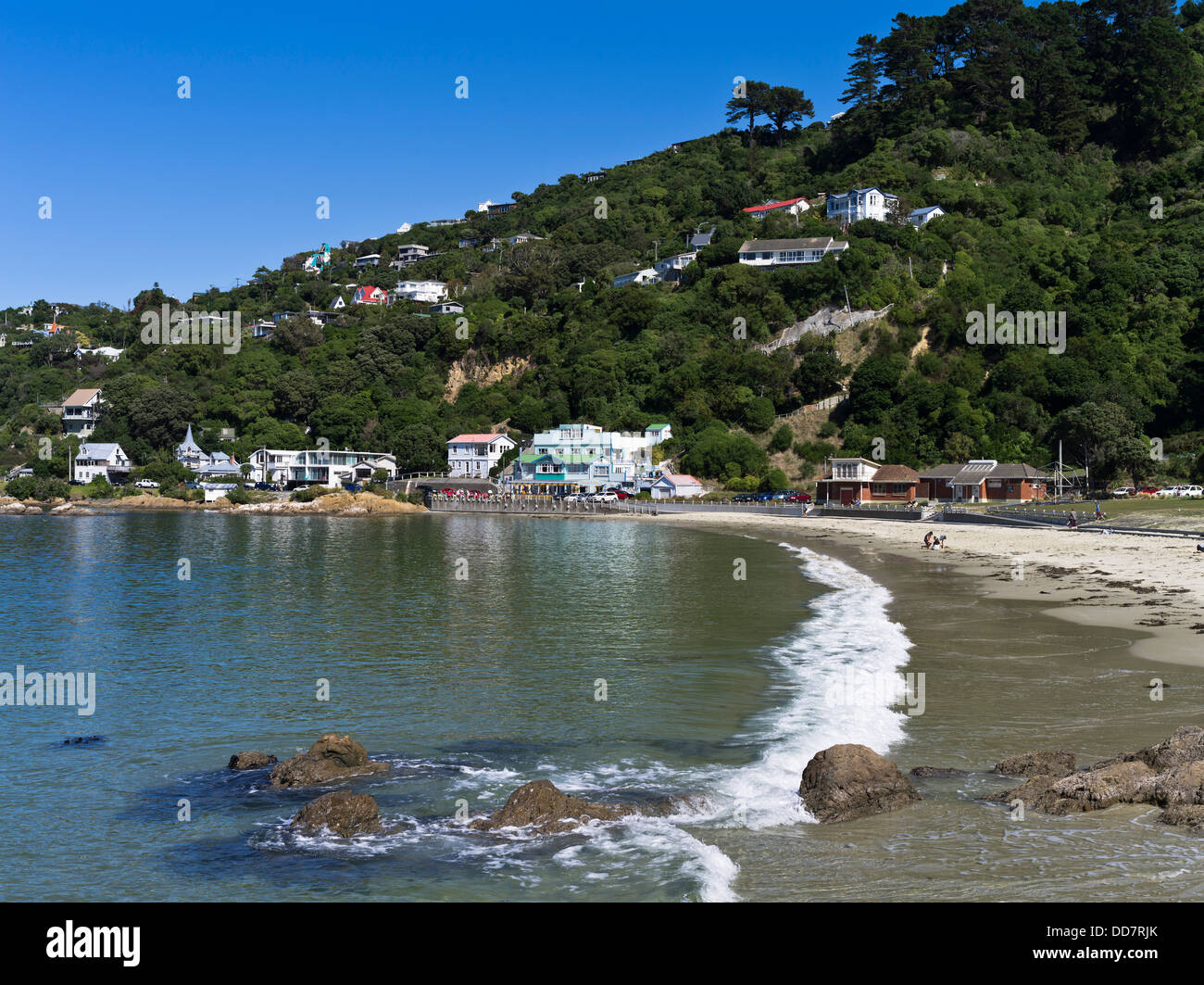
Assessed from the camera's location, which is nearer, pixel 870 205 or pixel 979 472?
pixel 979 472

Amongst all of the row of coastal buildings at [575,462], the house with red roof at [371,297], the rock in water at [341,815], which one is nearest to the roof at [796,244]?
the row of coastal buildings at [575,462]

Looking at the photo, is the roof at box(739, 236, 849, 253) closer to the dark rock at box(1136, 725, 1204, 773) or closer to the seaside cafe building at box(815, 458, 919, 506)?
the seaside cafe building at box(815, 458, 919, 506)

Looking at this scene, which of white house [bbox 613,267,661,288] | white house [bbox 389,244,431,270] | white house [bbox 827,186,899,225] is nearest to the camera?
white house [bbox 827,186,899,225]

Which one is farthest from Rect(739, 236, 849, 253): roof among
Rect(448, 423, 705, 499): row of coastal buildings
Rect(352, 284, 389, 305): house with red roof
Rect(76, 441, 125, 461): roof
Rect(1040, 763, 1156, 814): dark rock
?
Rect(1040, 763, 1156, 814): dark rock

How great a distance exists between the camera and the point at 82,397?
380ft

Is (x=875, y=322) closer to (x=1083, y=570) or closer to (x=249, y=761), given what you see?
(x=1083, y=570)

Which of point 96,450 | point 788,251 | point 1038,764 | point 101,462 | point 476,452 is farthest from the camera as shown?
point 101,462

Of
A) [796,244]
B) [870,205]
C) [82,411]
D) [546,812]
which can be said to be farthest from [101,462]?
[546,812]

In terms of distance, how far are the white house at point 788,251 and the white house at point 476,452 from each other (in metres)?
34.7

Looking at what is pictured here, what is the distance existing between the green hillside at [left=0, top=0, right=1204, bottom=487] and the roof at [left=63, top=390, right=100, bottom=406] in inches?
164

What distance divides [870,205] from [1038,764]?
10319 centimetres

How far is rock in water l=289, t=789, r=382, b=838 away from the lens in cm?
1137
